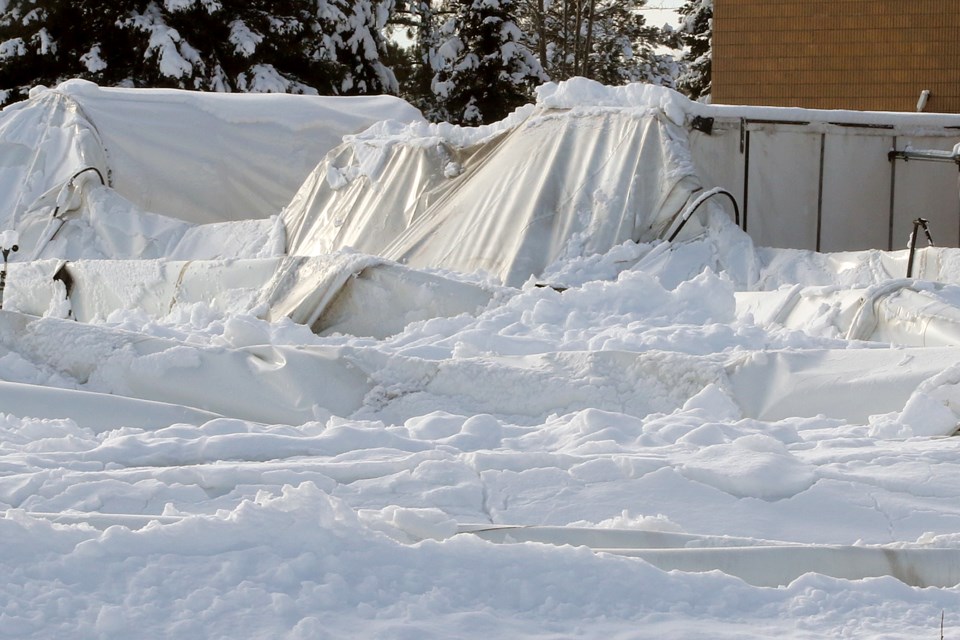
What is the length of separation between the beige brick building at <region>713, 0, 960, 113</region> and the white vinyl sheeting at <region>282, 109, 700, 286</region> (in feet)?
15.6

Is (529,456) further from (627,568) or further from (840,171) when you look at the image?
(840,171)

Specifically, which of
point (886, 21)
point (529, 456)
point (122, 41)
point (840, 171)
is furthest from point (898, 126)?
point (122, 41)

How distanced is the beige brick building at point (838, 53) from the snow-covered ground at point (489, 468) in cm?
615

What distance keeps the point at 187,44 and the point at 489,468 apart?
17374 mm

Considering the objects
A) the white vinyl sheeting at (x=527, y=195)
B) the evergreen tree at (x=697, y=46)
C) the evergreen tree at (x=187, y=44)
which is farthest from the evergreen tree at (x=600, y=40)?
the white vinyl sheeting at (x=527, y=195)

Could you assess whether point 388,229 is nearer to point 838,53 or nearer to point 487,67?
point 838,53

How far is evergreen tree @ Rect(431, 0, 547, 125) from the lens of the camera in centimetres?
2156

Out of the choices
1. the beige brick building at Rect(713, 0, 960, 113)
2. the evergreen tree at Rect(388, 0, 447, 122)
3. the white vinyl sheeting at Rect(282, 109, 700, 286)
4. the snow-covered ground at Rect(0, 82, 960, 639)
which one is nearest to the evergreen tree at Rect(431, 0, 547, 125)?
the evergreen tree at Rect(388, 0, 447, 122)

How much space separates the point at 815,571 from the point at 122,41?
63.5 feet

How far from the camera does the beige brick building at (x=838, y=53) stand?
1189 centimetres

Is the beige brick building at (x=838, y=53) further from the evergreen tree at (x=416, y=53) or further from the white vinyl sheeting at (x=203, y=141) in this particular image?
the evergreen tree at (x=416, y=53)

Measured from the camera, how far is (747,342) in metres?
5.12

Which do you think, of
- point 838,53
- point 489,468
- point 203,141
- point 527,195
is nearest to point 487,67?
point 838,53

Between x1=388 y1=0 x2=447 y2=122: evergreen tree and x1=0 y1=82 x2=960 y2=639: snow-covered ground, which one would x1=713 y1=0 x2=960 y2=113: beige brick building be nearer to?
x1=0 y1=82 x2=960 y2=639: snow-covered ground
